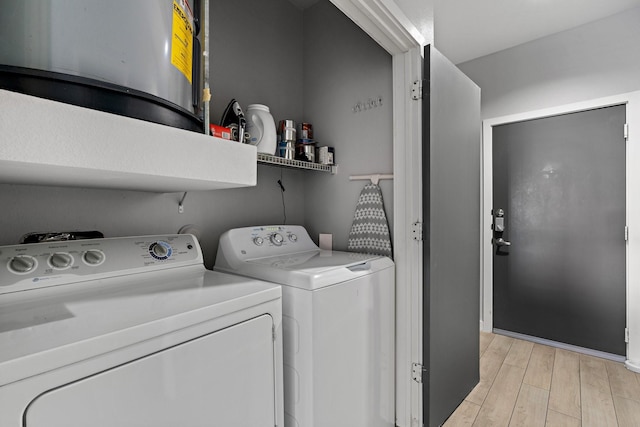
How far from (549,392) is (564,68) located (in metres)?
2.54

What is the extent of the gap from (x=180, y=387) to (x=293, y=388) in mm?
547

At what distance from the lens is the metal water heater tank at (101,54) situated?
642 mm

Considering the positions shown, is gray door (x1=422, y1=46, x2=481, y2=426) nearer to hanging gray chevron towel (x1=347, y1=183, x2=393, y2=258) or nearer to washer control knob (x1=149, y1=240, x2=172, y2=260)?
hanging gray chevron towel (x1=347, y1=183, x2=393, y2=258)

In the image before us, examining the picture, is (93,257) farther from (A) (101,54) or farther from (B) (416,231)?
(B) (416,231)

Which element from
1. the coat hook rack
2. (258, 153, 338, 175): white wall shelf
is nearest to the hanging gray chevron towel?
the coat hook rack

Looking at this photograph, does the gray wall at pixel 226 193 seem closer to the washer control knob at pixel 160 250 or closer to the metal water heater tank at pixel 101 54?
the washer control knob at pixel 160 250

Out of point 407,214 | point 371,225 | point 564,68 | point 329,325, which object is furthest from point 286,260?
point 564,68

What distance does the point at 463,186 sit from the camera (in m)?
1.90

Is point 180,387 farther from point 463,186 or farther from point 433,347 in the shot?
point 463,186

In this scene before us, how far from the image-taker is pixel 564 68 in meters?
2.61

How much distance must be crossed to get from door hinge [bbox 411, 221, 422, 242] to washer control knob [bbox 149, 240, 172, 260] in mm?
1168

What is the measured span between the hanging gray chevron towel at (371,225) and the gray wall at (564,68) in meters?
2.01

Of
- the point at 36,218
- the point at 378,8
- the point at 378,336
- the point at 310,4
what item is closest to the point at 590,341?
the point at 378,336

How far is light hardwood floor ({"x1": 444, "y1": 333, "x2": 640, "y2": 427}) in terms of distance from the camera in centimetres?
175
